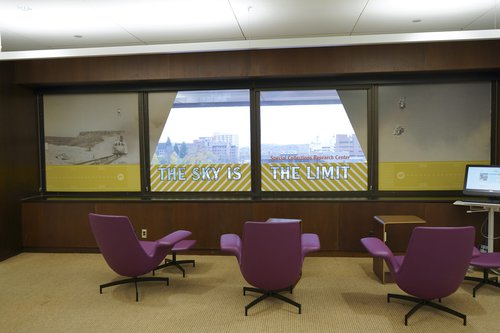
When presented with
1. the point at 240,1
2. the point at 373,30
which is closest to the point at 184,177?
the point at 240,1

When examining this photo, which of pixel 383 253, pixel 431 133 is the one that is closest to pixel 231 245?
pixel 383 253

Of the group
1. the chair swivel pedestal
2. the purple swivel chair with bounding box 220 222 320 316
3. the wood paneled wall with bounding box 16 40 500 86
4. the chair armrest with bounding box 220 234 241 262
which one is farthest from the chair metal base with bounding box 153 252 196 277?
the wood paneled wall with bounding box 16 40 500 86

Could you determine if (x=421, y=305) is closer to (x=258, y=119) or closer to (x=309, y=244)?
(x=309, y=244)

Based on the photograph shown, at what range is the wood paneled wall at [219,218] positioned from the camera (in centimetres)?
477

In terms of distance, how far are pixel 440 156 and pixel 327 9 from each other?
108 inches

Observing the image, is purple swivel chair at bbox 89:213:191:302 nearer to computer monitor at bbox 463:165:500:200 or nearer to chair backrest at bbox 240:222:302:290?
chair backrest at bbox 240:222:302:290

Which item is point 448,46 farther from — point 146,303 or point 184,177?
point 146,303

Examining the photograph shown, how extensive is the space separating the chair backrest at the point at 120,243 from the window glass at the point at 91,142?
1.95 meters

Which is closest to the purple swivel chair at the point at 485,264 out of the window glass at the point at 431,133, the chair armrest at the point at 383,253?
the chair armrest at the point at 383,253

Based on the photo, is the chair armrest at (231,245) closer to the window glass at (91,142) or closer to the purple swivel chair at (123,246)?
the purple swivel chair at (123,246)

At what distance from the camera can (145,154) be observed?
541 cm

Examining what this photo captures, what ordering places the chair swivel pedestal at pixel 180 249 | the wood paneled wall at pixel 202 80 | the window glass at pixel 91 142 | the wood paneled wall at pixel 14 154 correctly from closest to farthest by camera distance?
the chair swivel pedestal at pixel 180 249, the wood paneled wall at pixel 202 80, the wood paneled wall at pixel 14 154, the window glass at pixel 91 142

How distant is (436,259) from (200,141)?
3.52 m

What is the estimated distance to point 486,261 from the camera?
3.48 m
